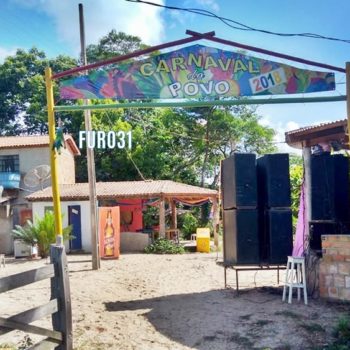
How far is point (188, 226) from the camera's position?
86.0ft

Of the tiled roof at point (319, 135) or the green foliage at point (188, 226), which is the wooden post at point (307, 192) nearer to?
the tiled roof at point (319, 135)

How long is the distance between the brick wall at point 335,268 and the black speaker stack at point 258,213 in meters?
0.78

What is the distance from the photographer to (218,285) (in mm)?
9281

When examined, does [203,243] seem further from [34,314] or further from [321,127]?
[34,314]

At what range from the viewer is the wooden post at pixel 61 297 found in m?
4.47

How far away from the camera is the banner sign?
21.9ft

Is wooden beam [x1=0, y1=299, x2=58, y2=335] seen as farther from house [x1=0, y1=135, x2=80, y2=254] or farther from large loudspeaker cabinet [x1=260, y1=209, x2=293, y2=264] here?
house [x1=0, y1=135, x2=80, y2=254]

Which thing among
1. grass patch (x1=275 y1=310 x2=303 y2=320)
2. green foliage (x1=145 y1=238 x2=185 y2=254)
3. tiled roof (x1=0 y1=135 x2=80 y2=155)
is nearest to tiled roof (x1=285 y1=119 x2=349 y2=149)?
grass patch (x1=275 y1=310 x2=303 y2=320)

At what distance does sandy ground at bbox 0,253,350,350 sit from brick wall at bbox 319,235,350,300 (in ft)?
0.82

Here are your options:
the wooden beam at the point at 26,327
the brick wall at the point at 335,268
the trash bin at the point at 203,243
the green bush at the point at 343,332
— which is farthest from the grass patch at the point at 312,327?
the trash bin at the point at 203,243

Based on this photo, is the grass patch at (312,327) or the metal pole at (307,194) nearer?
the grass patch at (312,327)

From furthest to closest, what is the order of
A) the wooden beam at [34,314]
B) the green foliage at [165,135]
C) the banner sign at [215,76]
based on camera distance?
the green foliage at [165,135] < the banner sign at [215,76] < the wooden beam at [34,314]

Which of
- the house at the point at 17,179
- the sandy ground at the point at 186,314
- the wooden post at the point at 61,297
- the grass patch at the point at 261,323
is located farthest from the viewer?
the house at the point at 17,179

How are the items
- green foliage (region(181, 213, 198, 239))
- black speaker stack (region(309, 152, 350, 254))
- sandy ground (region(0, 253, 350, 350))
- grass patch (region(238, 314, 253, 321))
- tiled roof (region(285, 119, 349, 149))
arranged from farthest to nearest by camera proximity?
green foliage (region(181, 213, 198, 239)) < tiled roof (region(285, 119, 349, 149)) < black speaker stack (region(309, 152, 350, 254)) < grass patch (region(238, 314, 253, 321)) < sandy ground (region(0, 253, 350, 350))
